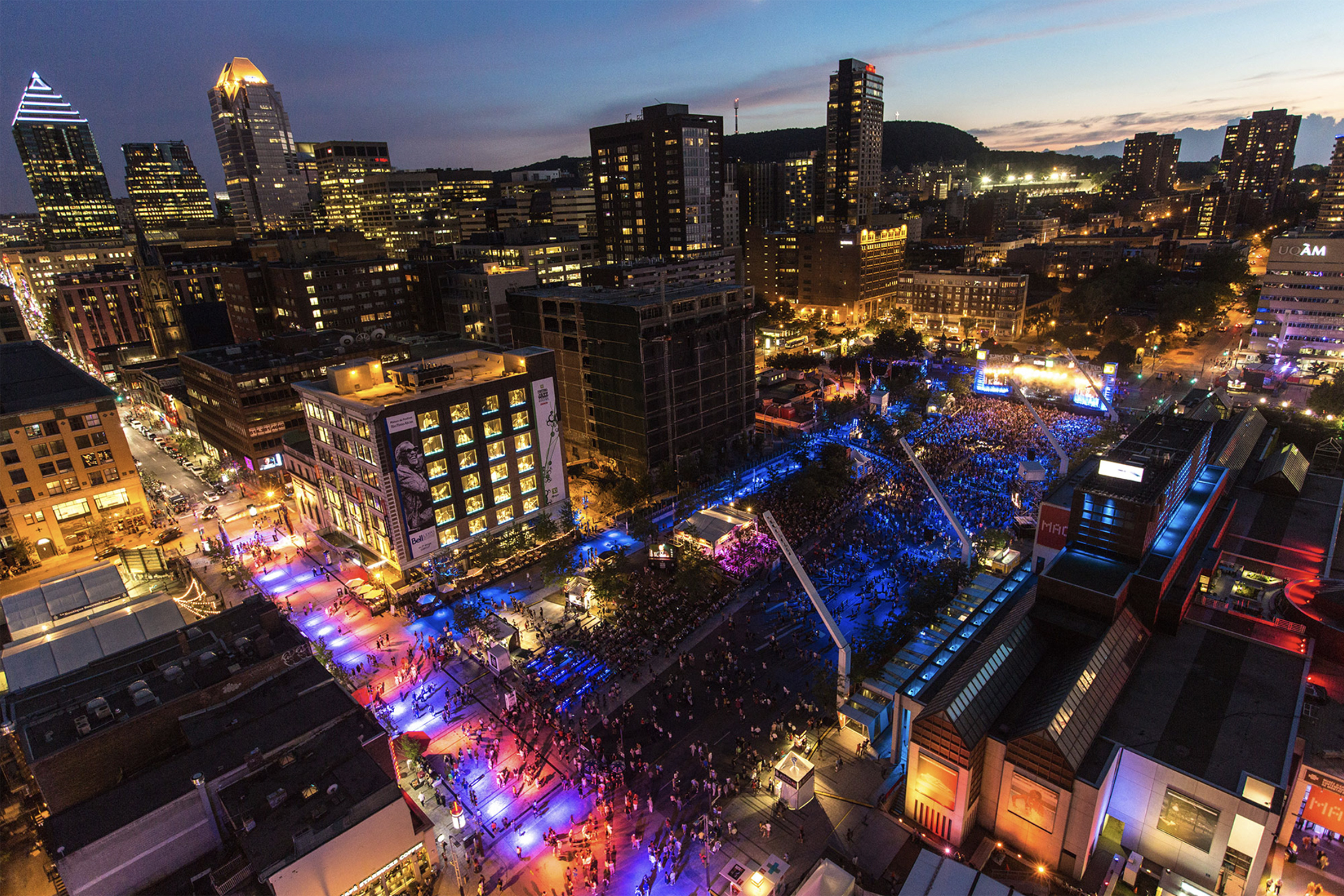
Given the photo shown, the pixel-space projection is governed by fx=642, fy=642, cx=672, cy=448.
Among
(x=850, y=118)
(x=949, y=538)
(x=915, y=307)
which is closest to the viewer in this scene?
(x=949, y=538)

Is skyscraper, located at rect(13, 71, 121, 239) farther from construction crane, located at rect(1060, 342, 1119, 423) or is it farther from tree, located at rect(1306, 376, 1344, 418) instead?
tree, located at rect(1306, 376, 1344, 418)

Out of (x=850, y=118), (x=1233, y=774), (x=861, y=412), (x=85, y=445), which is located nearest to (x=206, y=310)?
(x=85, y=445)

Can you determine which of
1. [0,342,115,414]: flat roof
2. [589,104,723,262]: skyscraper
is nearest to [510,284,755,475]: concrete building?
[0,342,115,414]: flat roof

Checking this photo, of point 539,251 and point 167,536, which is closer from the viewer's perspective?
point 167,536

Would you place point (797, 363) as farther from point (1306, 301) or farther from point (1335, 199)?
point (1335, 199)

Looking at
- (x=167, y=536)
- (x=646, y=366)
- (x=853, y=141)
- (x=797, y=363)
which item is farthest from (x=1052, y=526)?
(x=853, y=141)

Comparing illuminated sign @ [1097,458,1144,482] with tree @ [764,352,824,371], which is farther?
tree @ [764,352,824,371]

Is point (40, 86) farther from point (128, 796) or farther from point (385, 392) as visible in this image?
point (128, 796)
